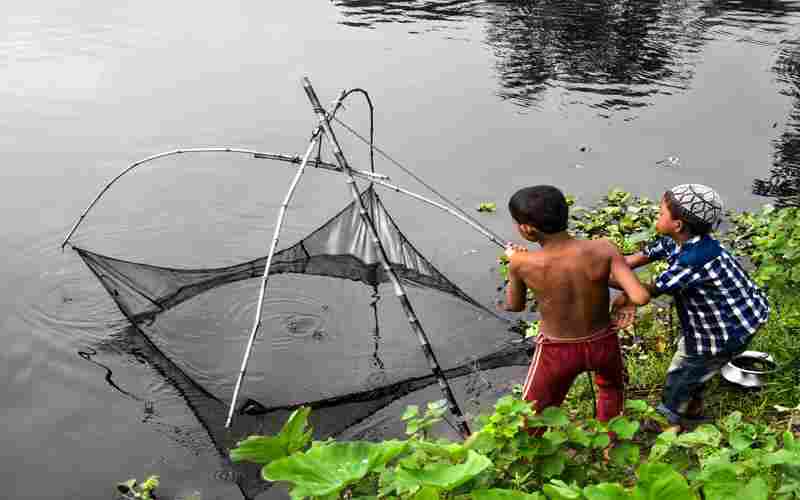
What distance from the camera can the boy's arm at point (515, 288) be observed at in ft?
10.8

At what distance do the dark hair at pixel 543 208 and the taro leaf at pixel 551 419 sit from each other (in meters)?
0.89

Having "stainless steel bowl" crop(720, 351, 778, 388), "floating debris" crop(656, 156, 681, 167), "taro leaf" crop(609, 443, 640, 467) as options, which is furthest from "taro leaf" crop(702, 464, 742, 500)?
"floating debris" crop(656, 156, 681, 167)

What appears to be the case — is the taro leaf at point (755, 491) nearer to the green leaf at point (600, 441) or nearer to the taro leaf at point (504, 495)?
the taro leaf at point (504, 495)

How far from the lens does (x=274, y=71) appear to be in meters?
12.3

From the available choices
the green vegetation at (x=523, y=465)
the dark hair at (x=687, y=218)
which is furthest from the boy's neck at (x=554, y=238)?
the green vegetation at (x=523, y=465)

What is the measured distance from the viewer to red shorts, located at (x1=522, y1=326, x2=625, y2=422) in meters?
3.26

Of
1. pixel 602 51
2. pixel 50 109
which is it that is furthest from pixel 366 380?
pixel 602 51

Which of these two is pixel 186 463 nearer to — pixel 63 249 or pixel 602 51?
pixel 63 249

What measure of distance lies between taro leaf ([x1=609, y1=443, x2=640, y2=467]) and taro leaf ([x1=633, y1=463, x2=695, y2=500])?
2.53 ft

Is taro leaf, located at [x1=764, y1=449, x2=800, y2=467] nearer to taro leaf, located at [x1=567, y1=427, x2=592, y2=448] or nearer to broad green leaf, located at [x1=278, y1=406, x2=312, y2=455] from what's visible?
taro leaf, located at [x1=567, y1=427, x2=592, y2=448]

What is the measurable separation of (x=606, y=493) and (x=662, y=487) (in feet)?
0.43

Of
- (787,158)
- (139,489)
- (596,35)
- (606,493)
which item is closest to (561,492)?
(606,493)

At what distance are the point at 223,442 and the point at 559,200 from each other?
7.70ft

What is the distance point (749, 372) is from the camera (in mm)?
4027
